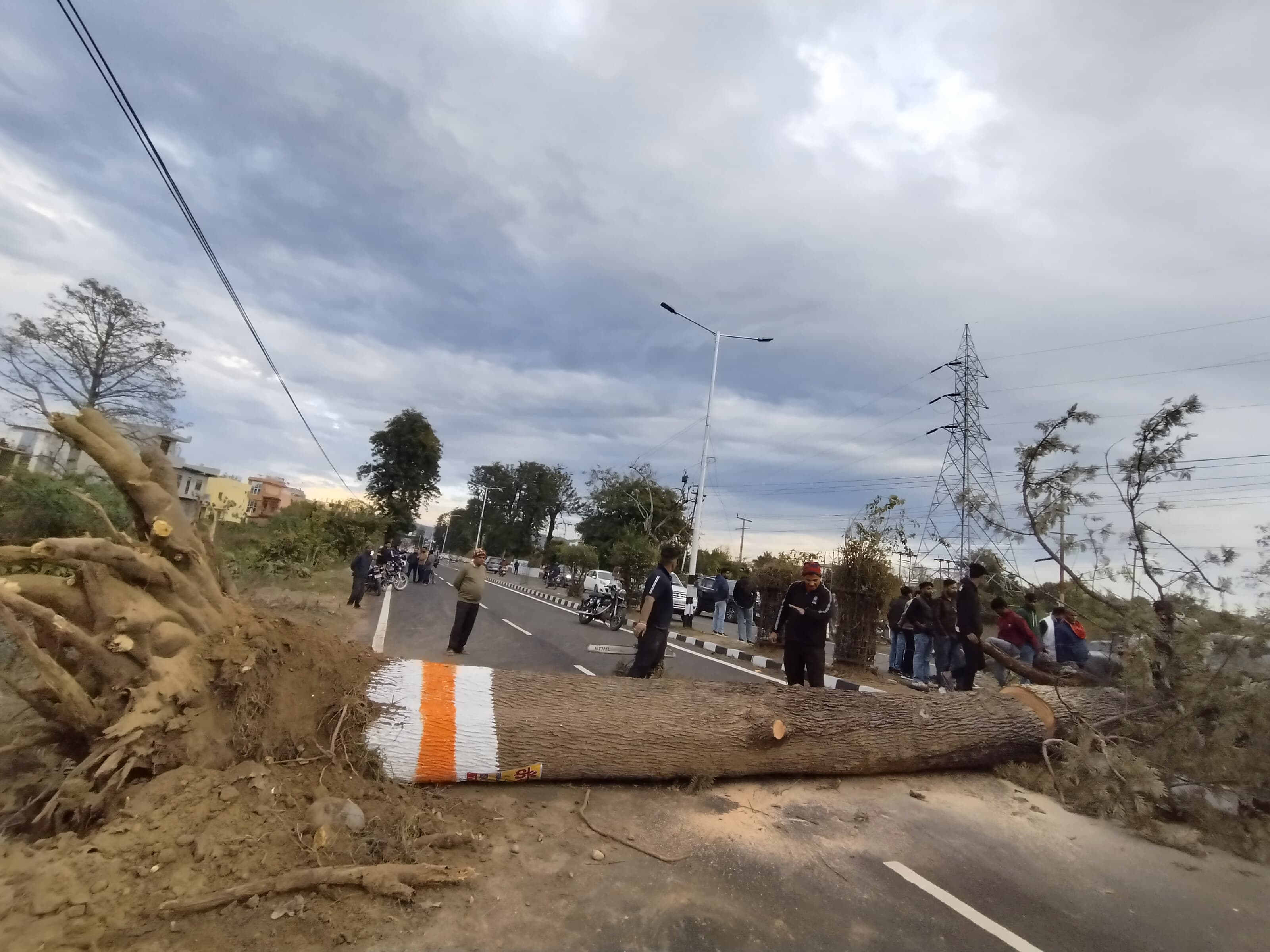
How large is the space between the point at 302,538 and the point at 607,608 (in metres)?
11.7

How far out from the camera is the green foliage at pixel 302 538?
18844 mm

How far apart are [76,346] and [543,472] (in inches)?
2294

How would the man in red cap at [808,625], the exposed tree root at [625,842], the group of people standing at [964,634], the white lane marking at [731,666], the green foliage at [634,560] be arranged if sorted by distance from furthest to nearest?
the green foliage at [634,560]
the white lane marking at [731,666]
the group of people standing at [964,634]
the man in red cap at [808,625]
the exposed tree root at [625,842]

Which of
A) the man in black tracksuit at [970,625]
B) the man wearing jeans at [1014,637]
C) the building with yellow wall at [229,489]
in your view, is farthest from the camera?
the building with yellow wall at [229,489]

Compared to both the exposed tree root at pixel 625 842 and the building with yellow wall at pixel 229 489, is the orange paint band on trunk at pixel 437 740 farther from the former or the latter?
the building with yellow wall at pixel 229 489

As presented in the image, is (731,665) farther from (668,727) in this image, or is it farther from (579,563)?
(579,563)

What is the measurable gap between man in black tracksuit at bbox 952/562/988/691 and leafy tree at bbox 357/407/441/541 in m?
39.9

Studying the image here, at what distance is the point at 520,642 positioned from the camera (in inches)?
480

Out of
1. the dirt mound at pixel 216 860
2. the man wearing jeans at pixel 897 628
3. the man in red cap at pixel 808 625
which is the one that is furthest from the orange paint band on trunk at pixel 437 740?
the man wearing jeans at pixel 897 628

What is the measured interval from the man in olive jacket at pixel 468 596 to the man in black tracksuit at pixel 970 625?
594 centimetres

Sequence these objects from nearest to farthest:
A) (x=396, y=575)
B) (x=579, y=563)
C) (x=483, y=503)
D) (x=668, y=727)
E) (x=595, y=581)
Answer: (x=668, y=727) < (x=595, y=581) < (x=396, y=575) < (x=579, y=563) < (x=483, y=503)

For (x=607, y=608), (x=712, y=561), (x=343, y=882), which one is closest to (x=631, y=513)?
(x=712, y=561)

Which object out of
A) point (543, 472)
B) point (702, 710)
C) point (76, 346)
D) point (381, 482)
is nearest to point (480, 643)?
point (702, 710)

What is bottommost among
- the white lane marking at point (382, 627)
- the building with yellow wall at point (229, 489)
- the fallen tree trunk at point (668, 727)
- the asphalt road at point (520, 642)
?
the white lane marking at point (382, 627)
